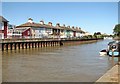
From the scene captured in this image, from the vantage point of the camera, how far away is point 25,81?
61.7 ft

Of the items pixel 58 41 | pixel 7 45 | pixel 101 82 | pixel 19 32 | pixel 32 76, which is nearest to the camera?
pixel 101 82

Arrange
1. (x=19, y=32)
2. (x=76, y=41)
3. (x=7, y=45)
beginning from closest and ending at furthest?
(x=7, y=45), (x=19, y=32), (x=76, y=41)

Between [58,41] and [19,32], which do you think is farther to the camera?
[58,41]

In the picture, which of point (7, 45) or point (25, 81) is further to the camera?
point (7, 45)

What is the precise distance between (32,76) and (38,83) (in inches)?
113

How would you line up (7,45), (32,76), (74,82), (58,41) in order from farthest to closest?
(58,41)
(7,45)
(32,76)
(74,82)

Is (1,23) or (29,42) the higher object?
(1,23)

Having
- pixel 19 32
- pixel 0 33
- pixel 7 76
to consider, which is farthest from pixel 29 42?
pixel 7 76

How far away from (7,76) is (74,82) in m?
5.90

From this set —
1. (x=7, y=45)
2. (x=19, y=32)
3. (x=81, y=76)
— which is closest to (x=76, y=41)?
(x=19, y=32)

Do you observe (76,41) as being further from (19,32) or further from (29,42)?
(29,42)

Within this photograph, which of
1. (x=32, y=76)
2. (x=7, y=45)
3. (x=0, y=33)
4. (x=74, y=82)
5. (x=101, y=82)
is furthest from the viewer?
(x=0, y=33)

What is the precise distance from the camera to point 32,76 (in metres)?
20.9

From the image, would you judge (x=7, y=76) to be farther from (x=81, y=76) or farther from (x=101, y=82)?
(x=101, y=82)
